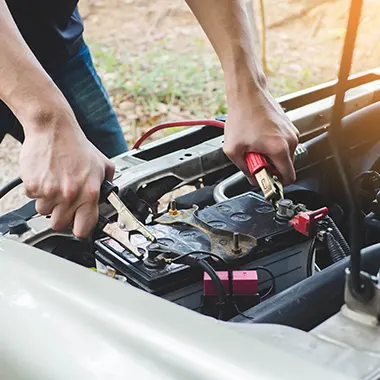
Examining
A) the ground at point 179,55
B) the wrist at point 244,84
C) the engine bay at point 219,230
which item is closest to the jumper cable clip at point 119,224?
the engine bay at point 219,230

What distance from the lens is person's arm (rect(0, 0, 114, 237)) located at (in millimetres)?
993

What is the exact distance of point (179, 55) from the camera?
16.9ft

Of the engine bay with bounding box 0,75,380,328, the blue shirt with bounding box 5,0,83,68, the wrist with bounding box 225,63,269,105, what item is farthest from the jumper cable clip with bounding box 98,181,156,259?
the blue shirt with bounding box 5,0,83,68

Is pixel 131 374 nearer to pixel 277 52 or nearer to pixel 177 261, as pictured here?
pixel 177 261

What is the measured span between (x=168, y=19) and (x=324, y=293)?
552 cm

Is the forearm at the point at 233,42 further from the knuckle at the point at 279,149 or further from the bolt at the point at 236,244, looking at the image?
the bolt at the point at 236,244

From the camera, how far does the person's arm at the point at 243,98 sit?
119 cm

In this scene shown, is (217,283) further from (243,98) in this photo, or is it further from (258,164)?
(243,98)

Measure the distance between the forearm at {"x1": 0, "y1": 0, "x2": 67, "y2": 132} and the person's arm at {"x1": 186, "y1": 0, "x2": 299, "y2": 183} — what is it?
353 mm

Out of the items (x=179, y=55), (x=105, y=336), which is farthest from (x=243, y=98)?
(x=179, y=55)

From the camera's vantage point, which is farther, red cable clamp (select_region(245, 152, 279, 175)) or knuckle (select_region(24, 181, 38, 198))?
red cable clamp (select_region(245, 152, 279, 175))

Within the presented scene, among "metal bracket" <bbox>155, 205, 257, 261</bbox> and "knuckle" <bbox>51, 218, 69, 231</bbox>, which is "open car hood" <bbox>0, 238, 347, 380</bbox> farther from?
"metal bracket" <bbox>155, 205, 257, 261</bbox>

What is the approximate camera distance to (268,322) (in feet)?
2.74

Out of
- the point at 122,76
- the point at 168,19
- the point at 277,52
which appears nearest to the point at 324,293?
the point at 122,76
